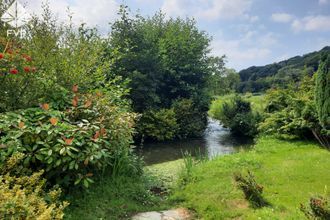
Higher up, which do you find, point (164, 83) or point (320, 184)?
point (164, 83)

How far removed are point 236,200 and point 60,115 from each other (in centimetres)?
279

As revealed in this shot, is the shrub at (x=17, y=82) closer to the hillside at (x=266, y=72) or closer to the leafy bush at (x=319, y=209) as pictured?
the leafy bush at (x=319, y=209)

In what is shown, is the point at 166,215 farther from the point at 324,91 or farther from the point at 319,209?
the point at 324,91

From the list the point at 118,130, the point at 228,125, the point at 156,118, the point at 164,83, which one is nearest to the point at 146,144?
the point at 156,118

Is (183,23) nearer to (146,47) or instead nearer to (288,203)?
(146,47)

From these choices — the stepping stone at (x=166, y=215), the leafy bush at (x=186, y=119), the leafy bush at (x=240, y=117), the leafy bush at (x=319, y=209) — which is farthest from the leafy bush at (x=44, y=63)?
the leafy bush at (x=240, y=117)

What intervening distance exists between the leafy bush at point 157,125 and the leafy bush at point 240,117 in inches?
107

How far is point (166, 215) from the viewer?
4266 millimetres

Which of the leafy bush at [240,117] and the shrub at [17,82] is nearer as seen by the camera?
the shrub at [17,82]

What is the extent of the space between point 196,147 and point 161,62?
11.9ft

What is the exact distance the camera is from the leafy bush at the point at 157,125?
35.1 ft

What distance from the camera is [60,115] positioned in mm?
4133

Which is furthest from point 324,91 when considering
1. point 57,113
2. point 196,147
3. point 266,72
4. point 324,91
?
point 266,72

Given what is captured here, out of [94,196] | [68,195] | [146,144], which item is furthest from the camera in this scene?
[146,144]
